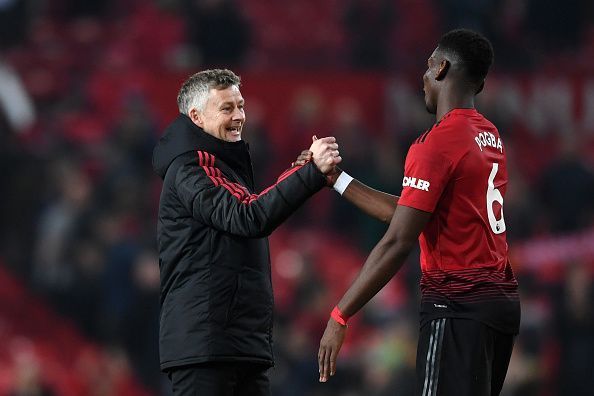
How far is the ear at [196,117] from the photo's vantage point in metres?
Result: 4.43

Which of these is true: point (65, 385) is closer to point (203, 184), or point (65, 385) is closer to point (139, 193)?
point (139, 193)

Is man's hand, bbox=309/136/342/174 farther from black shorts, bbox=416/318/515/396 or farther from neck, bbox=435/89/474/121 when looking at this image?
black shorts, bbox=416/318/515/396

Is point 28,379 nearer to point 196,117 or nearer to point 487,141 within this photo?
point 196,117

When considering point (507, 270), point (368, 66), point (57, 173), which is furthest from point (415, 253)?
point (507, 270)

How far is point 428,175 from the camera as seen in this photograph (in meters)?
4.02

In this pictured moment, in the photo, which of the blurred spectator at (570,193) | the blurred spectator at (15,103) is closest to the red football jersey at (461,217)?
the blurred spectator at (570,193)

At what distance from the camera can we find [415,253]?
9.78 meters

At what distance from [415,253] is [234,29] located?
3.41 meters

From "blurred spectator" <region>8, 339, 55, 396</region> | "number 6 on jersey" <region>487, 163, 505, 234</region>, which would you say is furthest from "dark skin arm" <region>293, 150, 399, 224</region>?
"blurred spectator" <region>8, 339, 55, 396</region>

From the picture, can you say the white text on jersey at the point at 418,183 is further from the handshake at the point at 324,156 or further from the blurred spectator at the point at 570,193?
the blurred spectator at the point at 570,193

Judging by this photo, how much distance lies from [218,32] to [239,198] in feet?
25.5

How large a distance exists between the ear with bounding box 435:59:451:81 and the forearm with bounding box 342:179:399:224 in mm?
597

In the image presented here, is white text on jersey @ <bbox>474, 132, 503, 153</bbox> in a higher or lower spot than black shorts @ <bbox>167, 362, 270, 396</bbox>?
higher

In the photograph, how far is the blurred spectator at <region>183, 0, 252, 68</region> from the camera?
11680 millimetres
